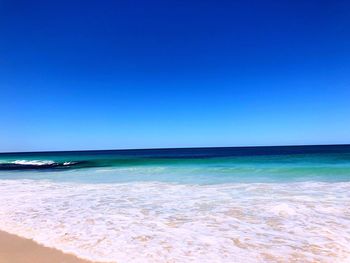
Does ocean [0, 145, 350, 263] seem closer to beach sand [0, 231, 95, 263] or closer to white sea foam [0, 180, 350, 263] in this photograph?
white sea foam [0, 180, 350, 263]

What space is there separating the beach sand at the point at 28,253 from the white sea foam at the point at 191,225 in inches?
7.2

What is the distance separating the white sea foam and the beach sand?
0.18m

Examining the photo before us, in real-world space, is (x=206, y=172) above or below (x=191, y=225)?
above

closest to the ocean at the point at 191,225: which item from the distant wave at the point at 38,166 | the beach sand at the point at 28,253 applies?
the beach sand at the point at 28,253

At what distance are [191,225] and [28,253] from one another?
110 inches

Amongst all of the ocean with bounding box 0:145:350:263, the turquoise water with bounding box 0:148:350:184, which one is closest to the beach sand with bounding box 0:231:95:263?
the ocean with bounding box 0:145:350:263

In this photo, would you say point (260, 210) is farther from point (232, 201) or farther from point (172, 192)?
point (172, 192)

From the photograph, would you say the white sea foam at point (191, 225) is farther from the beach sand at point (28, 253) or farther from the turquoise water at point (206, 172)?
the turquoise water at point (206, 172)

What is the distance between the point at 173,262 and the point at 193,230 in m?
1.35

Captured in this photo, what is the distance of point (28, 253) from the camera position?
3.99 metres

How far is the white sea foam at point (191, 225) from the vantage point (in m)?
3.92

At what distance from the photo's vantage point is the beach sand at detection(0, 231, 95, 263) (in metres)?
3.71

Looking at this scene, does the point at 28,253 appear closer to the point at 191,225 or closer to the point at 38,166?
the point at 191,225

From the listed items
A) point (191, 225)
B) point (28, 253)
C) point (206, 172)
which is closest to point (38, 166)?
point (206, 172)
